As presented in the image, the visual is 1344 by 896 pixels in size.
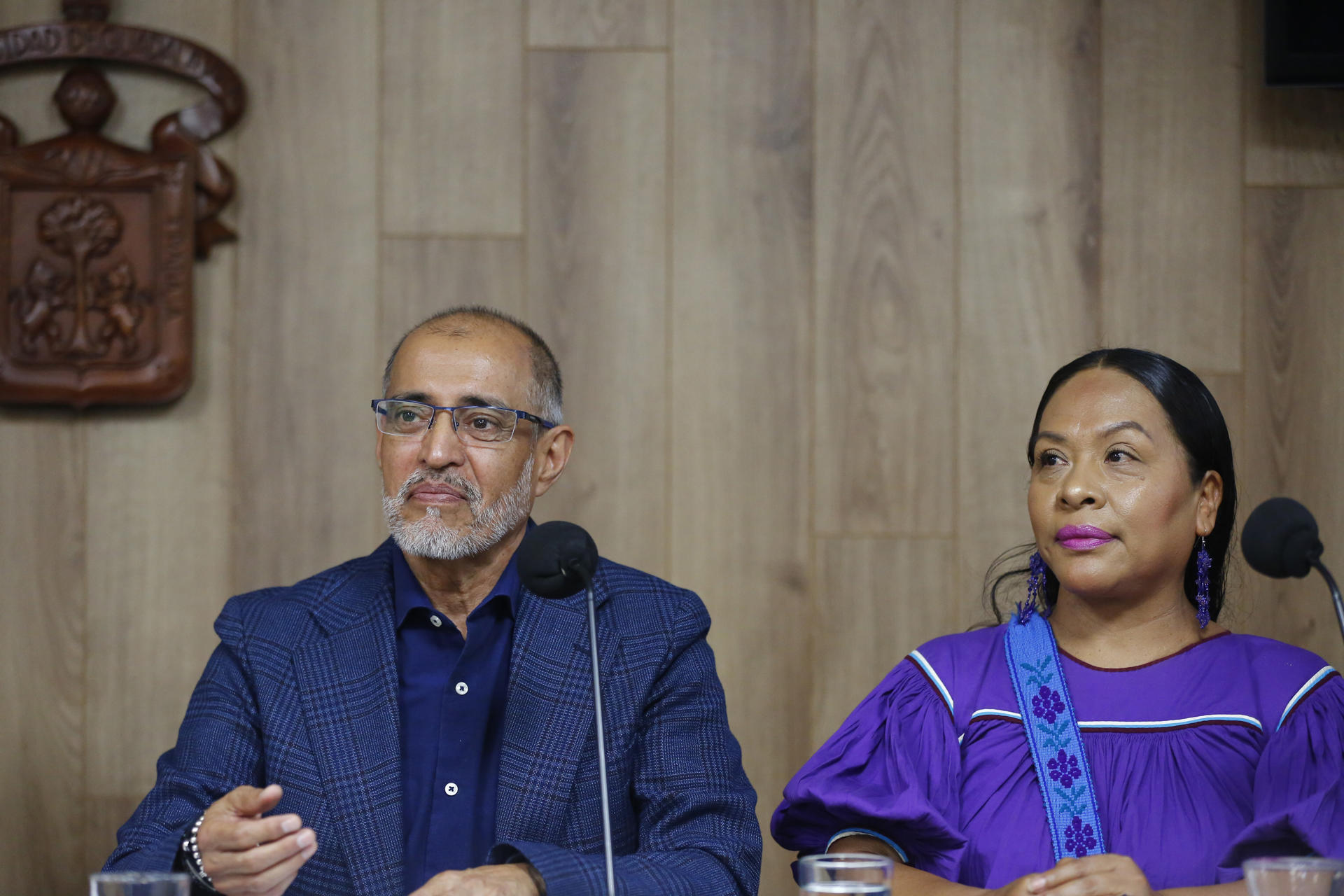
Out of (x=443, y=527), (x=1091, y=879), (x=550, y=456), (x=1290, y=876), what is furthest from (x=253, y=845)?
(x=1290, y=876)

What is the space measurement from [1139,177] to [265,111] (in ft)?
5.76

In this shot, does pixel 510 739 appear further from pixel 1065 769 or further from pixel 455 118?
pixel 455 118

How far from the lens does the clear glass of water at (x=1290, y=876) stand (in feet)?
3.80

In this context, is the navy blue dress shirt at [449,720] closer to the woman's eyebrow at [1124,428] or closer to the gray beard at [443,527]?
the gray beard at [443,527]

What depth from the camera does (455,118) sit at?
107 inches

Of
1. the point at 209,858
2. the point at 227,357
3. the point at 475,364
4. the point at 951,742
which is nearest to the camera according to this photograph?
the point at 209,858

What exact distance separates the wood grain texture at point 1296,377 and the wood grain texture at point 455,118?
1.50m

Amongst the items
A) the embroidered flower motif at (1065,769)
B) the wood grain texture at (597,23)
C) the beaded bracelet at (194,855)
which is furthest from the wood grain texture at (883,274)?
the beaded bracelet at (194,855)

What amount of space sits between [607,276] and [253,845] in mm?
1509

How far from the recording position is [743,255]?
8.90 ft

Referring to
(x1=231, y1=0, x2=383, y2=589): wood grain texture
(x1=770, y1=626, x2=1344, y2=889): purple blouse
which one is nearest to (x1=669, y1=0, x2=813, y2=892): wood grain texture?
(x1=231, y1=0, x2=383, y2=589): wood grain texture

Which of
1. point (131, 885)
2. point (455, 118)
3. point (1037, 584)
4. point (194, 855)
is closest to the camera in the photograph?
point (131, 885)

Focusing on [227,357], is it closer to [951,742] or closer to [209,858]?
[209,858]

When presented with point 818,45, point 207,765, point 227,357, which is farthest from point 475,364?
point 818,45
